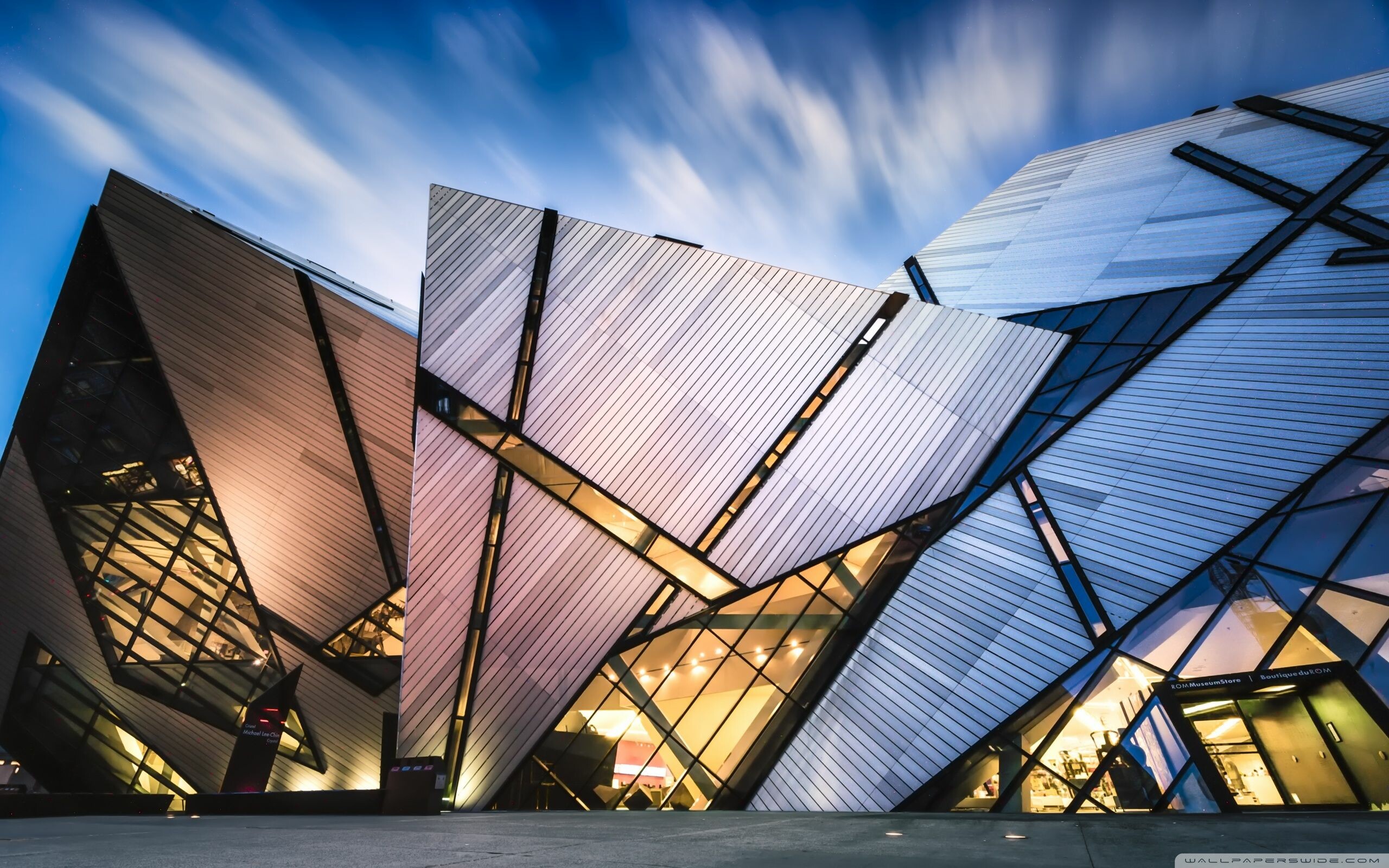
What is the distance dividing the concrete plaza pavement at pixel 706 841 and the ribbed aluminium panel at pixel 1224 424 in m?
4.68

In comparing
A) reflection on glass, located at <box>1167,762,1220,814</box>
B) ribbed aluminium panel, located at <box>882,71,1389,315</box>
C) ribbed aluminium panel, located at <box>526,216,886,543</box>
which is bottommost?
reflection on glass, located at <box>1167,762,1220,814</box>

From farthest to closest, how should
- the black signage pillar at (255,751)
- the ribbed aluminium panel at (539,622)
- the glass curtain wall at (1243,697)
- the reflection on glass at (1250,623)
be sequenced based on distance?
the black signage pillar at (255,751) → the ribbed aluminium panel at (539,622) → the reflection on glass at (1250,623) → the glass curtain wall at (1243,697)

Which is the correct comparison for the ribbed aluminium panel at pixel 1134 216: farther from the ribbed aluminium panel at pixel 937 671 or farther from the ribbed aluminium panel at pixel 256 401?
the ribbed aluminium panel at pixel 256 401

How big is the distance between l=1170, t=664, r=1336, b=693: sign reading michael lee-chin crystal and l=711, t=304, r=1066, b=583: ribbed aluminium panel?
19.3ft

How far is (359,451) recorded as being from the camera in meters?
19.2

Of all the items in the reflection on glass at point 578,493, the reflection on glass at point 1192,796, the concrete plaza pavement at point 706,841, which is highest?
the reflection on glass at point 578,493

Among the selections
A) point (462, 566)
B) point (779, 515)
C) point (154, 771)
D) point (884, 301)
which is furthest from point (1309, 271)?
point (154, 771)

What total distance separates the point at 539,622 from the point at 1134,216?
22.0m

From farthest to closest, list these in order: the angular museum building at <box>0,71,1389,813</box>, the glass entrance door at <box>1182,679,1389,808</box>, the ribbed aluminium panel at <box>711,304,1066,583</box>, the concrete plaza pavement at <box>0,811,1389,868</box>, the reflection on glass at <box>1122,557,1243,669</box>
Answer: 1. the ribbed aluminium panel at <box>711,304,1066,583</box>
2. the angular museum building at <box>0,71,1389,813</box>
3. the reflection on glass at <box>1122,557,1243,669</box>
4. the glass entrance door at <box>1182,679,1389,808</box>
5. the concrete plaza pavement at <box>0,811,1389,868</box>

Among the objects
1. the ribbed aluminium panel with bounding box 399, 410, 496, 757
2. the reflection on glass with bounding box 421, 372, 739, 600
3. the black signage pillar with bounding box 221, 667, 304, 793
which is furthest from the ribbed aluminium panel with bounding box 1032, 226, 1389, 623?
the black signage pillar with bounding box 221, 667, 304, 793

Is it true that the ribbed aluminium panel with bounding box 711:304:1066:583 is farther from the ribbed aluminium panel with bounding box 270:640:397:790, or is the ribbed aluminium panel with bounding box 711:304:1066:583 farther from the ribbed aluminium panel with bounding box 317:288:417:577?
the ribbed aluminium panel with bounding box 270:640:397:790

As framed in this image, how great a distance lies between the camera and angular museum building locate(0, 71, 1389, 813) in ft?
33.1

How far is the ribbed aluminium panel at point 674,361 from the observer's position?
14328 mm

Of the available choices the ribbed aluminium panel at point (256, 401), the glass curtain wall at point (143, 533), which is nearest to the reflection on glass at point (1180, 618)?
the ribbed aluminium panel at point (256, 401)
